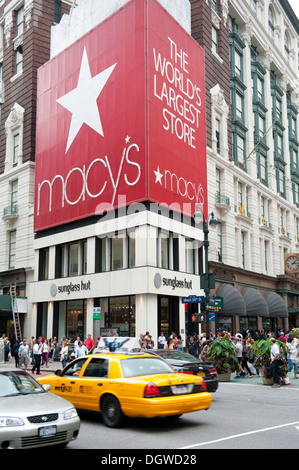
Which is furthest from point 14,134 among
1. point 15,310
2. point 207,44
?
point 207,44

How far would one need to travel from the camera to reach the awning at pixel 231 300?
3675 centimetres

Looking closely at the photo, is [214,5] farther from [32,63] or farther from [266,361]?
[266,361]

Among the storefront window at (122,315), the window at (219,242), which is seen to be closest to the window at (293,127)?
the window at (219,242)

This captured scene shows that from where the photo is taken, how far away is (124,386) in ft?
32.2

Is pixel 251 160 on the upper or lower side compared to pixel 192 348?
upper

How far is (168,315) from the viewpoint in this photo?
31047 millimetres

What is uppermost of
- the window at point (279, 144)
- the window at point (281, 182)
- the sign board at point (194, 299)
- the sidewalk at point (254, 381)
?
the window at point (279, 144)

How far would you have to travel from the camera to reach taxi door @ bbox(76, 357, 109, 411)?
10.4m

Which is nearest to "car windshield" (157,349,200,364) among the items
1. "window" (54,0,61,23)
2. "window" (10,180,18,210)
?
"window" (10,180,18,210)

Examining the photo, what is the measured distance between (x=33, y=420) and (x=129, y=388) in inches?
110

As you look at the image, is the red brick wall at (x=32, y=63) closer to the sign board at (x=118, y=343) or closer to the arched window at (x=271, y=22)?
the sign board at (x=118, y=343)

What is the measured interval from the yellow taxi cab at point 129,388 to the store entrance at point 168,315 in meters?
19.2

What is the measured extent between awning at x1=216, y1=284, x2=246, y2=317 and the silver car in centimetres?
2924
